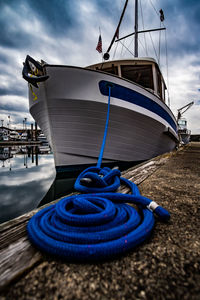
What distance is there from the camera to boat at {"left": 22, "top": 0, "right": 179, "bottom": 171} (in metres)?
3.77

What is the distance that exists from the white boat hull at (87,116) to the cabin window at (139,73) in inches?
59.8

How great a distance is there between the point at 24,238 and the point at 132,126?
425cm

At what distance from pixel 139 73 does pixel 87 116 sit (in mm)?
3828

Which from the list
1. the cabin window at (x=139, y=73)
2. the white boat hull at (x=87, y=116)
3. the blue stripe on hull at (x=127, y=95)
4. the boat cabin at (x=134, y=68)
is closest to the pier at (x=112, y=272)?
the white boat hull at (x=87, y=116)

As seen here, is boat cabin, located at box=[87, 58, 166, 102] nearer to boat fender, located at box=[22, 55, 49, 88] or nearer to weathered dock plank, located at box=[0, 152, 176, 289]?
boat fender, located at box=[22, 55, 49, 88]

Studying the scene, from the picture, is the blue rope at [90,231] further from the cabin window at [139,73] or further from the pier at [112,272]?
the cabin window at [139,73]

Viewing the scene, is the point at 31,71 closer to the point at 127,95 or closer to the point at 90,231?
the point at 127,95

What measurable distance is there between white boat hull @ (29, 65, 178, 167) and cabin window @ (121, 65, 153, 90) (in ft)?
4.98

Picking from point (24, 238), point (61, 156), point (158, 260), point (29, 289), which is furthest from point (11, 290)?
point (61, 156)

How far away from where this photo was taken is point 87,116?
160 inches

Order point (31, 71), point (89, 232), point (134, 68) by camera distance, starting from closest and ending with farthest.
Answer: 1. point (89, 232)
2. point (31, 71)
3. point (134, 68)

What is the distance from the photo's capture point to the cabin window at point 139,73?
5700mm

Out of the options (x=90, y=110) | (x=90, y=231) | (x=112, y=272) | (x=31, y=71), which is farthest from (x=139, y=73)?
(x=112, y=272)

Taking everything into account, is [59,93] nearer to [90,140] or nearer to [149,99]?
[90,140]
